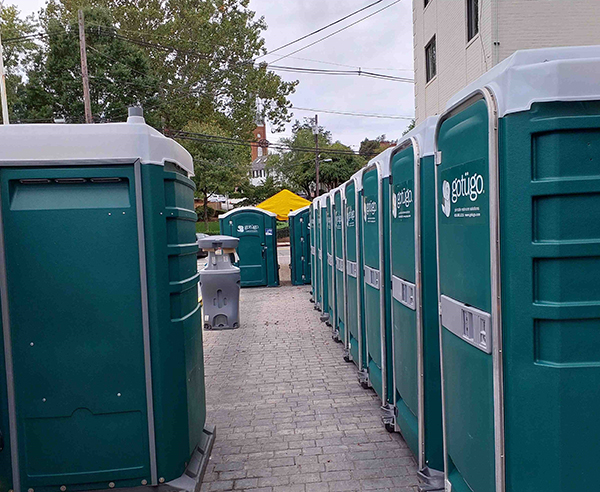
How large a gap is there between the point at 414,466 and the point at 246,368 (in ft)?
10.6

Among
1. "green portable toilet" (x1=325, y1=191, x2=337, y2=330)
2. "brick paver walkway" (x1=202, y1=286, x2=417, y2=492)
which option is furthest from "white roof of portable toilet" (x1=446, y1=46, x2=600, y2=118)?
"green portable toilet" (x1=325, y1=191, x2=337, y2=330)

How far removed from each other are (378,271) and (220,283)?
472 cm

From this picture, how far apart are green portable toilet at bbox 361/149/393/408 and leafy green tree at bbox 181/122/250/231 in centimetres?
2861

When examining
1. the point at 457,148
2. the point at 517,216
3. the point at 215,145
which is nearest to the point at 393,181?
the point at 457,148

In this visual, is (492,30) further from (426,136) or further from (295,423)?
(295,423)

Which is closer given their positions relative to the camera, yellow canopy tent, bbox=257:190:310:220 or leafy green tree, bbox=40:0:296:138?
yellow canopy tent, bbox=257:190:310:220

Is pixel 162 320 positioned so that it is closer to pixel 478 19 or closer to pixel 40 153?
pixel 40 153

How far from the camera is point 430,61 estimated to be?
675 inches

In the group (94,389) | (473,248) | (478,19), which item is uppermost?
(478,19)

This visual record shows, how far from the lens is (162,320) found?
10.3 ft

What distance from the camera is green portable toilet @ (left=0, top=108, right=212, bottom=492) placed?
3000 millimetres

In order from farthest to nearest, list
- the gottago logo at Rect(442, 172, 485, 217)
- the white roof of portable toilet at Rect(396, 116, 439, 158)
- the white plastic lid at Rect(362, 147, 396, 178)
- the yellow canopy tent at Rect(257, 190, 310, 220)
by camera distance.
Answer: the yellow canopy tent at Rect(257, 190, 310, 220), the white plastic lid at Rect(362, 147, 396, 178), the white roof of portable toilet at Rect(396, 116, 439, 158), the gottago logo at Rect(442, 172, 485, 217)

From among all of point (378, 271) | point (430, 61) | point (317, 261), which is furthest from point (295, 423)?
point (430, 61)

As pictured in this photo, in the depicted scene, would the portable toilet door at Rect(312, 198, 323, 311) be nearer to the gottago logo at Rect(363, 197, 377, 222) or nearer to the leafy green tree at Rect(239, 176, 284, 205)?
the gottago logo at Rect(363, 197, 377, 222)
